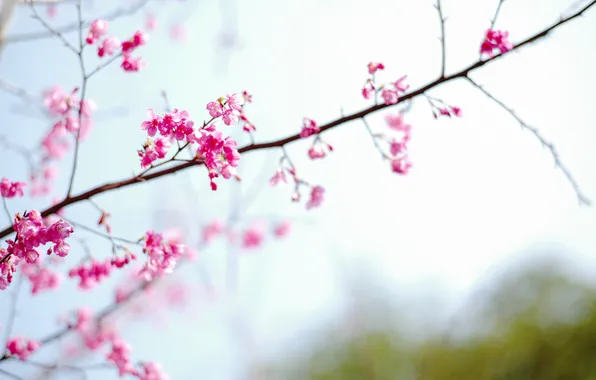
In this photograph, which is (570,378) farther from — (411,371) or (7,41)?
(7,41)

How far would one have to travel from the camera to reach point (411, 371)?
36.7 ft

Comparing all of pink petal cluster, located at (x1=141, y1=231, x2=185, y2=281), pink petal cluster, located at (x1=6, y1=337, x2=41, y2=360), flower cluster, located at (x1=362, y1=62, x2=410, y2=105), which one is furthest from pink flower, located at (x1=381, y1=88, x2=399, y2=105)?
pink petal cluster, located at (x1=6, y1=337, x2=41, y2=360)

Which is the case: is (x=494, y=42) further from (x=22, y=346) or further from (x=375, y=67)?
(x=22, y=346)

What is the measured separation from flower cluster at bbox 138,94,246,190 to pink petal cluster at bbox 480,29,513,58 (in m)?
1.08

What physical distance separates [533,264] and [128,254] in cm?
975

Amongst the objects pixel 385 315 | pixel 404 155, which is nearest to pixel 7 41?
pixel 404 155

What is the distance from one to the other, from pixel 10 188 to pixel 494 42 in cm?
228

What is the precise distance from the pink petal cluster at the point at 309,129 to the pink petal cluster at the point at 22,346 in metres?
2.04

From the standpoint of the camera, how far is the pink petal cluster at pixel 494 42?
213cm

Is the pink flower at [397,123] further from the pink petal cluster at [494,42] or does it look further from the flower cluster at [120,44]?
the flower cluster at [120,44]

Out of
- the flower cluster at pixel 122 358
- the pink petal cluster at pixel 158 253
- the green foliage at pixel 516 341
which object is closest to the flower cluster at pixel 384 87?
the pink petal cluster at pixel 158 253

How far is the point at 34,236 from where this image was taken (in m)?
1.90

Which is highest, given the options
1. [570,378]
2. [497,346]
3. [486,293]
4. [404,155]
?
[404,155]

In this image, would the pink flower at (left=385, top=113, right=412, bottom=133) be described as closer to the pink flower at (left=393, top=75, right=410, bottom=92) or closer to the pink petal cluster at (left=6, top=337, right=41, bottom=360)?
the pink flower at (left=393, top=75, right=410, bottom=92)
